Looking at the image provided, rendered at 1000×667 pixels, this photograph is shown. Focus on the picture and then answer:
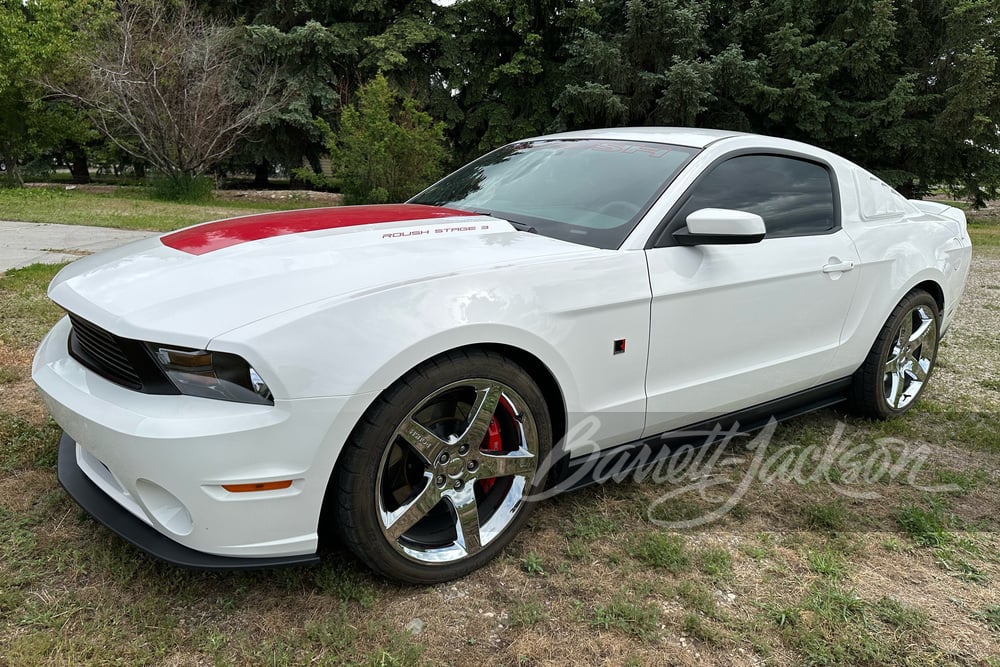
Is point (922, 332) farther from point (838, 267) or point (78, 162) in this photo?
point (78, 162)

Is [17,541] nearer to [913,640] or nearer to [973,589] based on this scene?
[913,640]

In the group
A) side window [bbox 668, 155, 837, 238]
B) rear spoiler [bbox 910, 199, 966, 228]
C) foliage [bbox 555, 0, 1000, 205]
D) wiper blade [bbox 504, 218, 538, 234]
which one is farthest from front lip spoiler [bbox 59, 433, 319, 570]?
foliage [bbox 555, 0, 1000, 205]

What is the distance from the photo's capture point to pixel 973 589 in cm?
236

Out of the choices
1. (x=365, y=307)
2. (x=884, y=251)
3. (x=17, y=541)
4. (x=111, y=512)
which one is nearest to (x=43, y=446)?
(x=17, y=541)

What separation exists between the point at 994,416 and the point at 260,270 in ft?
13.3

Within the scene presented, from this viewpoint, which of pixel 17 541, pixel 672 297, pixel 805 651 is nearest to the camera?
pixel 805 651

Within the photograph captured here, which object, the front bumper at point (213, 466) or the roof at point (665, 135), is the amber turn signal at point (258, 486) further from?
the roof at point (665, 135)

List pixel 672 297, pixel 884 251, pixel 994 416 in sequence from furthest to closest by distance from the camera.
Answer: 1. pixel 994 416
2. pixel 884 251
3. pixel 672 297

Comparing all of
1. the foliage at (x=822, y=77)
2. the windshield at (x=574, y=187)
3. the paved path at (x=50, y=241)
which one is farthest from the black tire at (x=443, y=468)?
the foliage at (x=822, y=77)

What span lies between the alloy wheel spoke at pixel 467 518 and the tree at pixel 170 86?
1699cm

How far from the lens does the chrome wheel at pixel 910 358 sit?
3727 millimetres

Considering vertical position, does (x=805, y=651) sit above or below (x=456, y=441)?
below

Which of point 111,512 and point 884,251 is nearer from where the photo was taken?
point 111,512

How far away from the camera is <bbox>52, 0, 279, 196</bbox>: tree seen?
1677 centimetres
